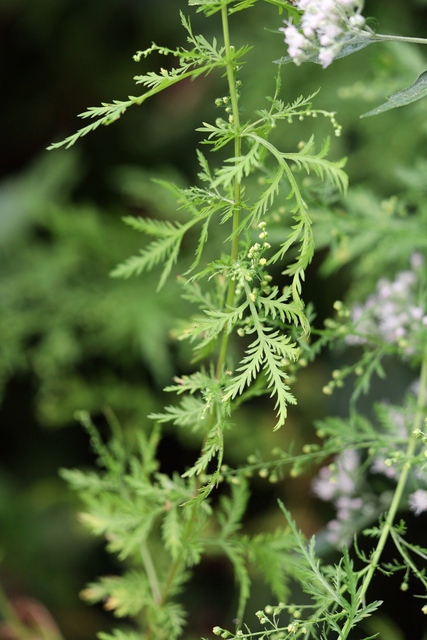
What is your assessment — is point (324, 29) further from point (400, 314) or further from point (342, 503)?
point (342, 503)

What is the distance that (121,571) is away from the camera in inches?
60.4

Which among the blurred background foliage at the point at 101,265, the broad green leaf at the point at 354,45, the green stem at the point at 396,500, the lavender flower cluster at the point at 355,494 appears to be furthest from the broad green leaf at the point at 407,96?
the blurred background foliage at the point at 101,265

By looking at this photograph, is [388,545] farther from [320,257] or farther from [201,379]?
[320,257]

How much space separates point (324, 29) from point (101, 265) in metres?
1.29

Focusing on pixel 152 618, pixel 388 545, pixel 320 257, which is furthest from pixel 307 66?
pixel 152 618

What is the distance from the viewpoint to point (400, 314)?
0.80 meters

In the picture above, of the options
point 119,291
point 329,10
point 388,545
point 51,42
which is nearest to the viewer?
point 329,10

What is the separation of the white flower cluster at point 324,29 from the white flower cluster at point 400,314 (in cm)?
35

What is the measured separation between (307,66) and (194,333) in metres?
1.37

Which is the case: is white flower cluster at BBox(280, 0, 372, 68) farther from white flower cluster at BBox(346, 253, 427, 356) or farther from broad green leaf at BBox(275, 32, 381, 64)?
white flower cluster at BBox(346, 253, 427, 356)

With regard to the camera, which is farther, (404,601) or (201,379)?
(404,601)

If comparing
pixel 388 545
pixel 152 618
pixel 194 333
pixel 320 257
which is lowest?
pixel 320 257

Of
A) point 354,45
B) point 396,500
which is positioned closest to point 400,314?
point 396,500

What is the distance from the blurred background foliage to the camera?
4.87 feet
